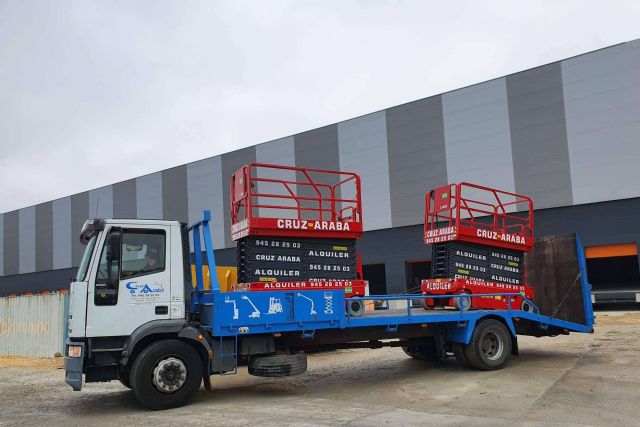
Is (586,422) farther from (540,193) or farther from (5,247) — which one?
(5,247)

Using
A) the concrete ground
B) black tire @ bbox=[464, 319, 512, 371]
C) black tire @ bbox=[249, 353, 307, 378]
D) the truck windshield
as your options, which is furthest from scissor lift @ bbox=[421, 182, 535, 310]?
the truck windshield

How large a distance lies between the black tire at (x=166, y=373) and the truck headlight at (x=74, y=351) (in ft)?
2.59

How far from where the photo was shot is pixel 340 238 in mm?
10648

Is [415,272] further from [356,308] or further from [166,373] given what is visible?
[166,373]

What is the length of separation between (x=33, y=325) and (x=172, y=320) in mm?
11562

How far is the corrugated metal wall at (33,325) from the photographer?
1692 centimetres

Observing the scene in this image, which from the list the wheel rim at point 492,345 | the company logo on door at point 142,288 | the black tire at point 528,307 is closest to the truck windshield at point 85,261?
the company logo on door at point 142,288

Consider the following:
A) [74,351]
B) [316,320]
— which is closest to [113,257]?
[74,351]

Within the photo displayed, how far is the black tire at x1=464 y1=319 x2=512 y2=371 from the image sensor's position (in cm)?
1079

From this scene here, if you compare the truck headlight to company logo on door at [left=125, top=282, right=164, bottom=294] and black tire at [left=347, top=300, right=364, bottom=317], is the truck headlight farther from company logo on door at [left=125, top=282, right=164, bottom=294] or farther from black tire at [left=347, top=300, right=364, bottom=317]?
black tire at [left=347, top=300, right=364, bottom=317]

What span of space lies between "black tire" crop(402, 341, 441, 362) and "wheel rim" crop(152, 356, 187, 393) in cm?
473

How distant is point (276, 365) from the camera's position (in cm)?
893

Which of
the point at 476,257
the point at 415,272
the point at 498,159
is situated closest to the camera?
the point at 476,257

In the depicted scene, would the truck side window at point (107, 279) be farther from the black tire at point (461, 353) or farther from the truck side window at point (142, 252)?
the black tire at point (461, 353)
